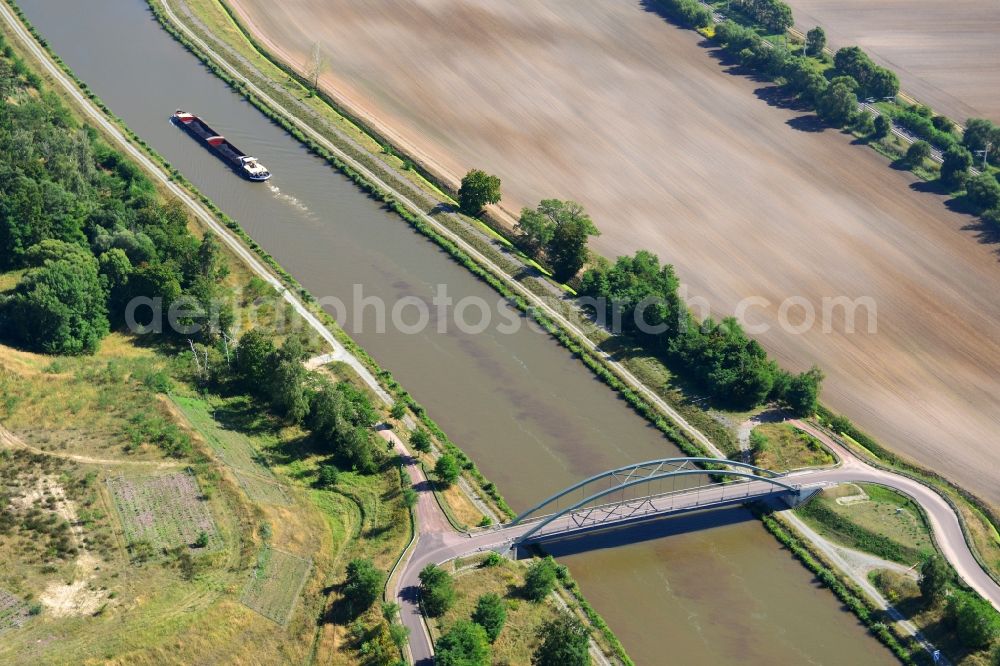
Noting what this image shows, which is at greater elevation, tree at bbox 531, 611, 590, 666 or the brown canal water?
the brown canal water

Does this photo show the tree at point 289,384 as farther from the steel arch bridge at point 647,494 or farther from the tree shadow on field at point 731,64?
the tree shadow on field at point 731,64

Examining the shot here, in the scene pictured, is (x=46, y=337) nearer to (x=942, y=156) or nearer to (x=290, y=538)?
(x=290, y=538)

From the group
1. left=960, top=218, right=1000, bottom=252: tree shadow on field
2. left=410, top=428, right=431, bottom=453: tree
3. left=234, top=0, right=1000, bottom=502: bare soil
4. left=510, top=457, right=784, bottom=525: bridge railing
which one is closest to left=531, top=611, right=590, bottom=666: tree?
left=510, top=457, right=784, bottom=525: bridge railing

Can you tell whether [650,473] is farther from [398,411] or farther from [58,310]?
[58,310]

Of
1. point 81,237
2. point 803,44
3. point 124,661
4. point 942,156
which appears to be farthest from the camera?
point 803,44

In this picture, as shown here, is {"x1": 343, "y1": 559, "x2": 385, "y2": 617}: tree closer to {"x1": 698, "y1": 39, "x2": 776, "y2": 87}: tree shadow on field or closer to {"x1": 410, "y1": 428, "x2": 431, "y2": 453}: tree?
{"x1": 410, "y1": 428, "x2": 431, "y2": 453}: tree

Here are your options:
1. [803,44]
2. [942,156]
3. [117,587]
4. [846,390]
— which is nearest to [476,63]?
[803,44]

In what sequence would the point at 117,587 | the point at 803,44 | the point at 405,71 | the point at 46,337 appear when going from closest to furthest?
the point at 117,587 → the point at 46,337 → the point at 405,71 → the point at 803,44
